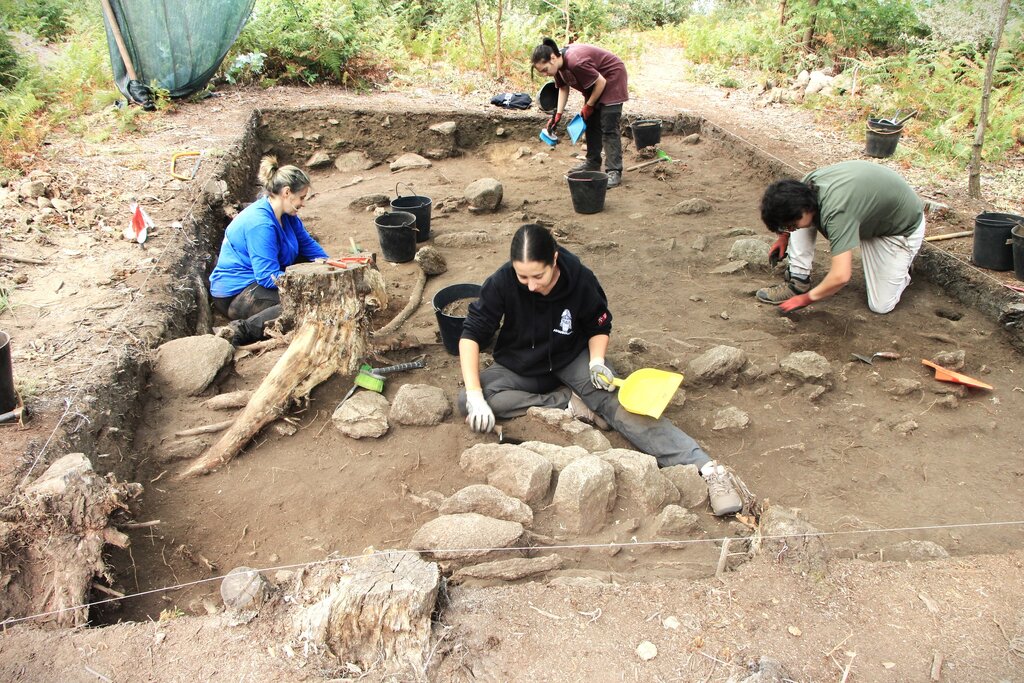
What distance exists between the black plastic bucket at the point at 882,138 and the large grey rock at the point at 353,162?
579 centimetres

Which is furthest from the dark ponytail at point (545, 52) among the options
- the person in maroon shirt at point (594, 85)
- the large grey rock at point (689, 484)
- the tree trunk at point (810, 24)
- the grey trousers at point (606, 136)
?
the tree trunk at point (810, 24)

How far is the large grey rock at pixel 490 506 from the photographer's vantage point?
8.39 ft

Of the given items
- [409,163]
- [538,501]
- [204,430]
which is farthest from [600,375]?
[409,163]

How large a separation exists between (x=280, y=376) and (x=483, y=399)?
3.47 ft

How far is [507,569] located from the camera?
224 centimetres

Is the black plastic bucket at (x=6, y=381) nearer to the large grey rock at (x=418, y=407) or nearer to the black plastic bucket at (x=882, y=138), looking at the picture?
the large grey rock at (x=418, y=407)

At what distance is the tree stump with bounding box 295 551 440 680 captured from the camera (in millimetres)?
1839

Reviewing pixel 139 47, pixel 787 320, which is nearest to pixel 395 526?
pixel 787 320

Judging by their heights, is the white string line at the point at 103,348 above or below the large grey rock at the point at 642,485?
above

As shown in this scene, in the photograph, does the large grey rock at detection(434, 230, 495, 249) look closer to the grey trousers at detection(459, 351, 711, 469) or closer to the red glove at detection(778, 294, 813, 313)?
the grey trousers at detection(459, 351, 711, 469)

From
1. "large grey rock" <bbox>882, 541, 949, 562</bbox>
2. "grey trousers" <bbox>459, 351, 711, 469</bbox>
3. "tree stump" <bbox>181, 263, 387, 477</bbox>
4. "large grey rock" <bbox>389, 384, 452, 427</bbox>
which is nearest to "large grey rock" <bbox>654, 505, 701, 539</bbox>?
"grey trousers" <bbox>459, 351, 711, 469</bbox>

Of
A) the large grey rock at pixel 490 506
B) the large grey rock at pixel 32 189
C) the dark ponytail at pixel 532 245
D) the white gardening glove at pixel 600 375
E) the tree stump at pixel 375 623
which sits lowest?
the large grey rock at pixel 490 506

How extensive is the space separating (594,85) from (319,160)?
12.6ft

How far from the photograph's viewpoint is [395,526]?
2.64 metres
